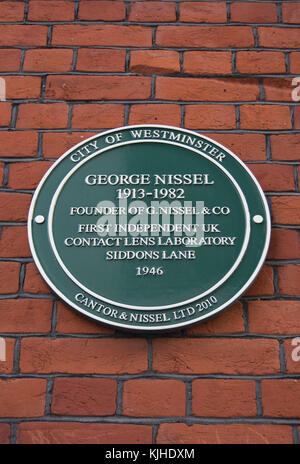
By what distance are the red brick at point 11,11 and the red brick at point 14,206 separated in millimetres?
718

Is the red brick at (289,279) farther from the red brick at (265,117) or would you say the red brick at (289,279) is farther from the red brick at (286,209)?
the red brick at (265,117)

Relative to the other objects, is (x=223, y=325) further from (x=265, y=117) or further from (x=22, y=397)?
(x=265, y=117)

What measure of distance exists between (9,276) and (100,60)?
843 millimetres

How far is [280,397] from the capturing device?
144cm

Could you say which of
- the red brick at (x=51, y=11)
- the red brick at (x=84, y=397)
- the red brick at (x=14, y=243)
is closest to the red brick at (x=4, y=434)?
the red brick at (x=84, y=397)

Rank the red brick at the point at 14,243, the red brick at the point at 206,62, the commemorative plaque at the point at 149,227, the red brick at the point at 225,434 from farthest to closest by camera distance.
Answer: the red brick at the point at 206,62 < the red brick at the point at 14,243 < the commemorative plaque at the point at 149,227 < the red brick at the point at 225,434

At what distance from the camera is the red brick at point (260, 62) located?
185 cm

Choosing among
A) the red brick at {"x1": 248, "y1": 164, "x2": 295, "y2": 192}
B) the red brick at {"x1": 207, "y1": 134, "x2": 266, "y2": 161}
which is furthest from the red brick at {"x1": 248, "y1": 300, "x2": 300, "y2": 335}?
the red brick at {"x1": 207, "y1": 134, "x2": 266, "y2": 161}

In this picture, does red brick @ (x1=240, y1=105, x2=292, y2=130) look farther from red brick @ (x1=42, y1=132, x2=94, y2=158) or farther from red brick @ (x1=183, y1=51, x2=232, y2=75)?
red brick @ (x1=42, y1=132, x2=94, y2=158)

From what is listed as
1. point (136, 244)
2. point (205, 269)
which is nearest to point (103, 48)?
point (136, 244)

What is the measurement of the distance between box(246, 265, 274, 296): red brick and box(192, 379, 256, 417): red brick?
0.26 meters

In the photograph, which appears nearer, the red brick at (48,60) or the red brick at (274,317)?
the red brick at (274,317)

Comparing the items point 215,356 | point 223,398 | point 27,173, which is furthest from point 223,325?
point 27,173
